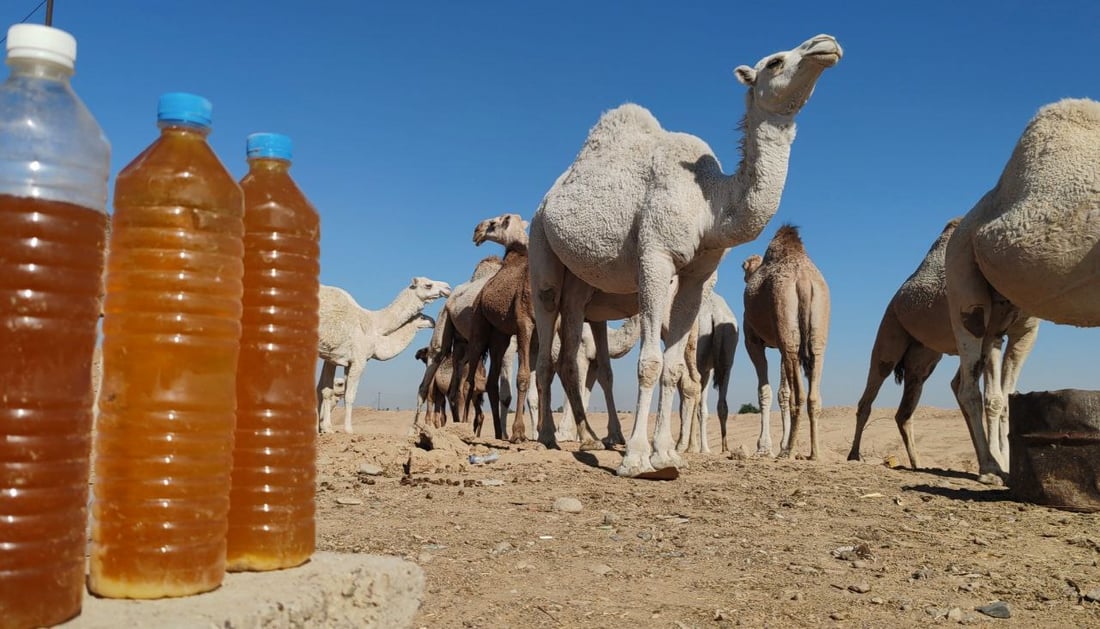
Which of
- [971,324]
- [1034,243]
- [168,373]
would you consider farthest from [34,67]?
[971,324]

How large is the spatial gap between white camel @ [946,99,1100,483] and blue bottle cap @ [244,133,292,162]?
7.24 meters

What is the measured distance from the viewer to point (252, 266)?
2.18 metres

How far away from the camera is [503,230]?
14.1m

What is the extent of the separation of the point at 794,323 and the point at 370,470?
610 centimetres

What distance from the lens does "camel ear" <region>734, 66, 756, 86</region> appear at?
24.5 ft

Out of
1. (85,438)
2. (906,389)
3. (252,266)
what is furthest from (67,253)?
(906,389)

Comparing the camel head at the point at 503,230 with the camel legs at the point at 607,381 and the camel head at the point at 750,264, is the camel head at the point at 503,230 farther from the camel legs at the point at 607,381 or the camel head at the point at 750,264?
the camel head at the point at 750,264

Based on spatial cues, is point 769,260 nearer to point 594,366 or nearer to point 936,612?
point 594,366

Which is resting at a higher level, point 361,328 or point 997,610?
point 361,328

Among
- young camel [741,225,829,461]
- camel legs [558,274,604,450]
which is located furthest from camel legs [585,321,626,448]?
young camel [741,225,829,461]

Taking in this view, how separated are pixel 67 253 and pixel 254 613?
80cm

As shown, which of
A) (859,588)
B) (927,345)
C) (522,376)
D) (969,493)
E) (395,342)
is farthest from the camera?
(395,342)

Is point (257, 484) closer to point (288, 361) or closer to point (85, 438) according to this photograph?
point (288, 361)

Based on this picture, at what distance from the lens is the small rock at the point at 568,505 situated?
586 centimetres
